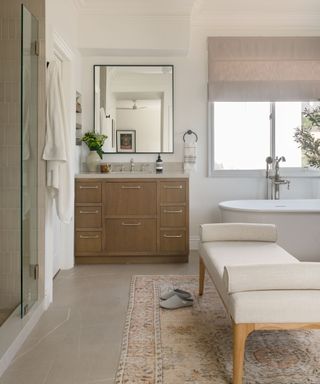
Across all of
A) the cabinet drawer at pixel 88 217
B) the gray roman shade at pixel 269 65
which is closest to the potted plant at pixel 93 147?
the cabinet drawer at pixel 88 217

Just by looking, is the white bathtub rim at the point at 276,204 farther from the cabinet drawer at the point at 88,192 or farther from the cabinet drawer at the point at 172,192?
the cabinet drawer at the point at 88,192

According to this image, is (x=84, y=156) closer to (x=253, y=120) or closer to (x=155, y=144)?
(x=155, y=144)

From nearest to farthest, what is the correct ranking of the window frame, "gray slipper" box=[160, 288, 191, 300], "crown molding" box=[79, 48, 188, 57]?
"gray slipper" box=[160, 288, 191, 300]
"crown molding" box=[79, 48, 188, 57]
the window frame

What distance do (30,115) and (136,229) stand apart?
1882 millimetres

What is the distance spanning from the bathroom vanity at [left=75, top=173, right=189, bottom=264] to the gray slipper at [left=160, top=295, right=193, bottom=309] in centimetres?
123

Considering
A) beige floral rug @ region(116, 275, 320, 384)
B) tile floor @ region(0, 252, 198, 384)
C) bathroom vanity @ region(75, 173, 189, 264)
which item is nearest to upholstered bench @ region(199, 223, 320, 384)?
beige floral rug @ region(116, 275, 320, 384)

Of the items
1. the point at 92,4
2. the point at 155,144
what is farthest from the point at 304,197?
the point at 92,4

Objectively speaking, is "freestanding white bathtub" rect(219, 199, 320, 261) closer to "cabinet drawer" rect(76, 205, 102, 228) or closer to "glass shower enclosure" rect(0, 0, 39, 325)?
"cabinet drawer" rect(76, 205, 102, 228)

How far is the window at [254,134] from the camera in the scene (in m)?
5.02

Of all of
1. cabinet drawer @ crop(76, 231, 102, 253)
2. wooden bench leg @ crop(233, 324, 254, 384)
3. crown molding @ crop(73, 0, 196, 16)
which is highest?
crown molding @ crop(73, 0, 196, 16)

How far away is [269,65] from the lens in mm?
4859

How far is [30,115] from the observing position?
9.02 ft

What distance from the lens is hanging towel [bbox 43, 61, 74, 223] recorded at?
9.55ft

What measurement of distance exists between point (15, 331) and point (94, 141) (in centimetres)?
265
